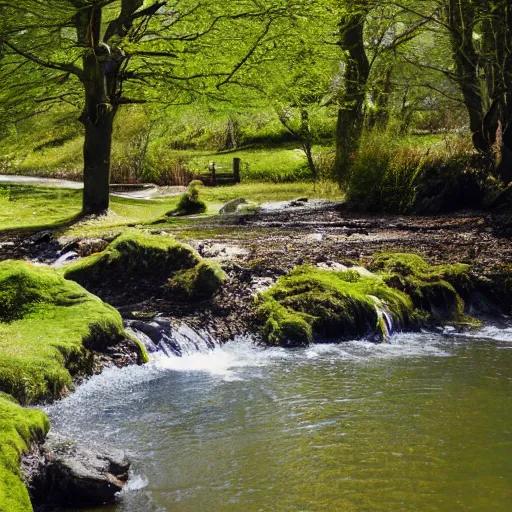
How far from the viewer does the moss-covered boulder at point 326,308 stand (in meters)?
9.70

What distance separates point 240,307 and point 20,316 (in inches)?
115

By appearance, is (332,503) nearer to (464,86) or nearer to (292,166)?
(464,86)

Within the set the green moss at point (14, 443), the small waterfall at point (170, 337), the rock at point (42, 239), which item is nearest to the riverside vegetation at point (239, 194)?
the green moss at point (14, 443)

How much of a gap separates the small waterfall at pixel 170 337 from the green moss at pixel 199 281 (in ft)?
3.72

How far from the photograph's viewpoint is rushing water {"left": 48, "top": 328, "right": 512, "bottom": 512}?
17.4 feet

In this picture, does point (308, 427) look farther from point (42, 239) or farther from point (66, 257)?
point (42, 239)

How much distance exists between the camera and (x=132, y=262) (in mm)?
11188

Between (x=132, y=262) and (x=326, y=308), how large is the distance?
285cm

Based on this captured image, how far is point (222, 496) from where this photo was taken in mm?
5309

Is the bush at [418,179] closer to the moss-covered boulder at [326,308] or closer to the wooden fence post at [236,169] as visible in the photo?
the moss-covered boulder at [326,308]

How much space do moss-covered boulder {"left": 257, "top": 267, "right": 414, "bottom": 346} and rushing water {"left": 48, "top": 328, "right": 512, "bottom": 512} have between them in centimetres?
50

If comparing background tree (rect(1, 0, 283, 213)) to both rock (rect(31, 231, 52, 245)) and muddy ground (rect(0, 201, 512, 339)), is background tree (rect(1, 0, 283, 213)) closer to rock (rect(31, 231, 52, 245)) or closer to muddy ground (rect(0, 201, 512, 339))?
muddy ground (rect(0, 201, 512, 339))

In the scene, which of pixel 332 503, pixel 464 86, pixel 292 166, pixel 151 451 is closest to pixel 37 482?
pixel 151 451

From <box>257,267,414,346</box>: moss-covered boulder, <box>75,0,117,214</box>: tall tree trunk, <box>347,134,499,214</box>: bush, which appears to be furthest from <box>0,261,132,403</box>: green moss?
<box>347,134,499,214</box>: bush
